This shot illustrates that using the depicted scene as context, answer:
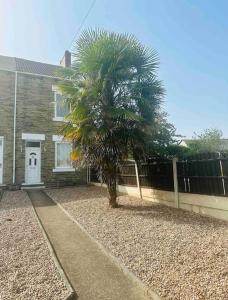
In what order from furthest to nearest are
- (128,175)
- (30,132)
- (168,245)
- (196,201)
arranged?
(30,132), (128,175), (196,201), (168,245)

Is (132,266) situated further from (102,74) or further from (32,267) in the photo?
(102,74)

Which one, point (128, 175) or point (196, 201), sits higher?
point (128, 175)

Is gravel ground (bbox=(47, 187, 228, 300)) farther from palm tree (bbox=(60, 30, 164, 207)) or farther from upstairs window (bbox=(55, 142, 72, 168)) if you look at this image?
upstairs window (bbox=(55, 142, 72, 168))

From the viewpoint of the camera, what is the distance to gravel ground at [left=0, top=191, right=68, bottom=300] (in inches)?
151

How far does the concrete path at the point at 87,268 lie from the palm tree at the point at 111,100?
292 centimetres

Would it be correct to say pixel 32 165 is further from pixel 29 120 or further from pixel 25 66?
pixel 25 66

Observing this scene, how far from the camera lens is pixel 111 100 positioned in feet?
32.4

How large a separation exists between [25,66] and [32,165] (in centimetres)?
712

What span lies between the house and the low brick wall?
8.18 m

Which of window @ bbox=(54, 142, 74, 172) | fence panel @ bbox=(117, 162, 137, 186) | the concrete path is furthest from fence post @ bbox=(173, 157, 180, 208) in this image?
window @ bbox=(54, 142, 74, 172)

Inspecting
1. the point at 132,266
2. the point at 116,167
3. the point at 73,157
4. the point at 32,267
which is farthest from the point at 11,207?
the point at 132,266

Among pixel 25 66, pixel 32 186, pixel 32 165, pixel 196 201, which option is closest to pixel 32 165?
pixel 32 165

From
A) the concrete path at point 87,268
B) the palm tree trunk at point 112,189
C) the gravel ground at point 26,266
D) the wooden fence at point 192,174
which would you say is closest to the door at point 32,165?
the wooden fence at point 192,174

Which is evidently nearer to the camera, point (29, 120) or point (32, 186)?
point (32, 186)
